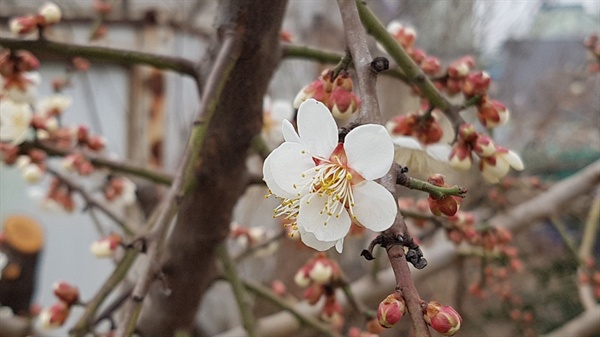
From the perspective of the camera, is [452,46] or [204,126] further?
[452,46]

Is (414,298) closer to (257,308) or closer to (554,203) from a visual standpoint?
(554,203)

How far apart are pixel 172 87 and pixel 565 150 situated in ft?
8.29

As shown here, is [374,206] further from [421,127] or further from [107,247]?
[107,247]

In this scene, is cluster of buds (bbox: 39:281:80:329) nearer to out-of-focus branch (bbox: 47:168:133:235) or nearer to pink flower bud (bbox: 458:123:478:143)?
out-of-focus branch (bbox: 47:168:133:235)

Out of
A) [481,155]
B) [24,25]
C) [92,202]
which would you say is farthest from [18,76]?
[481,155]

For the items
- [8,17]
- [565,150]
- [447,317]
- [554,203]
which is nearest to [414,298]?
[447,317]

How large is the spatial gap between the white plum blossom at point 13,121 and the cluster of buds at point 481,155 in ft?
2.05

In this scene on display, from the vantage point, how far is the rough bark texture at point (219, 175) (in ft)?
2.08

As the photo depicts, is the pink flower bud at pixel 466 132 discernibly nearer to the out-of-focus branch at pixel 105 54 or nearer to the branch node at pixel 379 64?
the branch node at pixel 379 64

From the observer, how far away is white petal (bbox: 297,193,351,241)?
0.34 m

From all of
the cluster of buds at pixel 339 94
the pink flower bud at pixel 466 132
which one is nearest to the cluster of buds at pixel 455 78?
the pink flower bud at pixel 466 132

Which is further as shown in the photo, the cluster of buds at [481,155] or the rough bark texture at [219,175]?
the rough bark texture at [219,175]

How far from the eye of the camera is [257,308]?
2.65m

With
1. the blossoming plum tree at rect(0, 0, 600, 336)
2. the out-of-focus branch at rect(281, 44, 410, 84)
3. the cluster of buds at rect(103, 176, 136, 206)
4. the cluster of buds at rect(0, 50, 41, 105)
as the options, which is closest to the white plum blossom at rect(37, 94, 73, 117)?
the blossoming plum tree at rect(0, 0, 600, 336)
